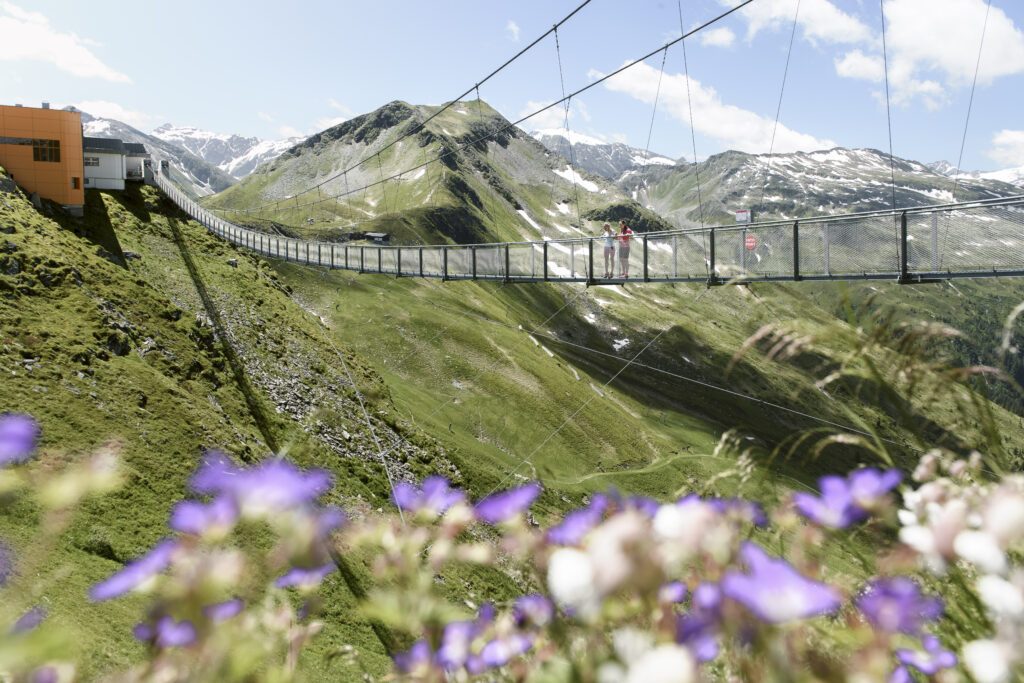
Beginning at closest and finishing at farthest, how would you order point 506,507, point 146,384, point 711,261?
point 506,507 → point 711,261 → point 146,384

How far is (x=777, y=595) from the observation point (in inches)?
30.7

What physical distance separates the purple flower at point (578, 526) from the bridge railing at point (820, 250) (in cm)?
799

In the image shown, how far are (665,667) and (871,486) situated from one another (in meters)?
0.56

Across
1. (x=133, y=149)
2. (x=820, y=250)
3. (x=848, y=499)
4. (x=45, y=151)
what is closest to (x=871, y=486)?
(x=848, y=499)

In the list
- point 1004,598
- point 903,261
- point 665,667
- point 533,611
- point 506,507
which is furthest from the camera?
point 903,261

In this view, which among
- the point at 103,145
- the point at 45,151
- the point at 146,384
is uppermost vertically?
the point at 103,145

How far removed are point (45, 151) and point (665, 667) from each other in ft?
166

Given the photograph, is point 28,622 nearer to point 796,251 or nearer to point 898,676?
point 898,676

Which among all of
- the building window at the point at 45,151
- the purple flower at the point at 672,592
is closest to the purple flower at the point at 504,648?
the purple flower at the point at 672,592

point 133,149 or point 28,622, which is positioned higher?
point 133,149

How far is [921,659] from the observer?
4.15 feet

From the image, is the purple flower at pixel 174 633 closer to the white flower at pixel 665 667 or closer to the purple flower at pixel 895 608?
the white flower at pixel 665 667

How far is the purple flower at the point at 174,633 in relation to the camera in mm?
957

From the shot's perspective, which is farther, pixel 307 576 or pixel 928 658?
pixel 928 658
